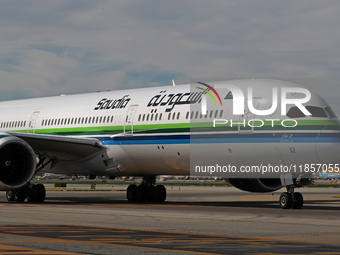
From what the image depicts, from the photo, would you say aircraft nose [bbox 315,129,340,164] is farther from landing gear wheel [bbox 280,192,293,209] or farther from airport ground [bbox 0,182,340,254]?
airport ground [bbox 0,182,340,254]

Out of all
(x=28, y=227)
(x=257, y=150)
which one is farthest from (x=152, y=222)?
(x=257, y=150)

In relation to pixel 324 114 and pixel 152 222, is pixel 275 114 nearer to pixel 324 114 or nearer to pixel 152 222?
pixel 324 114

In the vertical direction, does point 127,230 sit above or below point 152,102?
below

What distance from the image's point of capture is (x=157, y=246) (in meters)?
10.6

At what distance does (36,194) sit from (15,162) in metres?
3.30

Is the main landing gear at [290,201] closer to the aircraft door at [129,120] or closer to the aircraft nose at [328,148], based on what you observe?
the aircraft nose at [328,148]

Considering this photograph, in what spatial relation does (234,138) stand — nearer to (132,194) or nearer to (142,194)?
(142,194)

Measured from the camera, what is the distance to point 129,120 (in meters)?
25.1

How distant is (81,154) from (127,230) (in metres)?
13.0

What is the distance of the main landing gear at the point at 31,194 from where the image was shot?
1074 inches

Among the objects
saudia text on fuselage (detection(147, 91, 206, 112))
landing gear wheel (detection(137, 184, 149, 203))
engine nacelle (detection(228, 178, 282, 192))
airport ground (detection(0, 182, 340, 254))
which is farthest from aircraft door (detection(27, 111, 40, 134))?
airport ground (detection(0, 182, 340, 254))

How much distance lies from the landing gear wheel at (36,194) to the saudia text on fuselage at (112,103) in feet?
13.7

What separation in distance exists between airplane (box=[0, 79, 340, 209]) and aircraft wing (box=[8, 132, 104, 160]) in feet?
0.13

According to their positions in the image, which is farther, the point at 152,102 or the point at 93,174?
the point at 93,174
